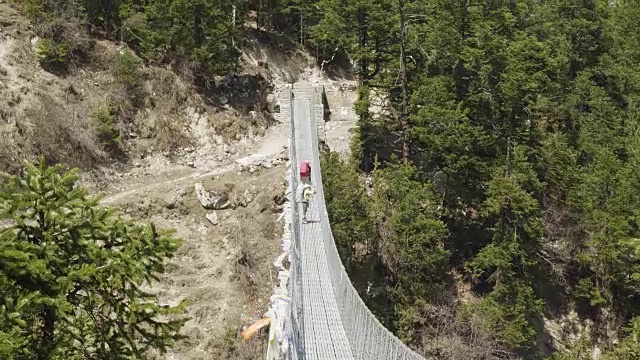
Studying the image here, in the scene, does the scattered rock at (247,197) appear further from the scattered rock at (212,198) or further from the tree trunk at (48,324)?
the tree trunk at (48,324)

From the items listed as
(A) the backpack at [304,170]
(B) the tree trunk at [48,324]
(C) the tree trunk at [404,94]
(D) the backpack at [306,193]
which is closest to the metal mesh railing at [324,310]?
(D) the backpack at [306,193]

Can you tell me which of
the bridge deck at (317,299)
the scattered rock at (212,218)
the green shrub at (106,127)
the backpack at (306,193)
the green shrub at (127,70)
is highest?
the green shrub at (127,70)

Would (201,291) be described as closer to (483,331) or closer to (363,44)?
(483,331)

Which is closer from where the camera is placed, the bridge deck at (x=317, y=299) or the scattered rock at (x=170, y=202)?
the bridge deck at (x=317, y=299)

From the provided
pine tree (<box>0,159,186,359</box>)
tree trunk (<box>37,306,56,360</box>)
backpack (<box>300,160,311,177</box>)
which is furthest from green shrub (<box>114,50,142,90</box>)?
tree trunk (<box>37,306,56,360</box>)

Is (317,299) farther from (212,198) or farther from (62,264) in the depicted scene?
(212,198)

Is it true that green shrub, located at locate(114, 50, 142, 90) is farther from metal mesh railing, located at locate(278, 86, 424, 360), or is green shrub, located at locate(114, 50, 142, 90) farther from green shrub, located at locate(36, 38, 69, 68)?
metal mesh railing, located at locate(278, 86, 424, 360)

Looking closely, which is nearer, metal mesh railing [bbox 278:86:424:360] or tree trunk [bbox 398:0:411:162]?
metal mesh railing [bbox 278:86:424:360]
